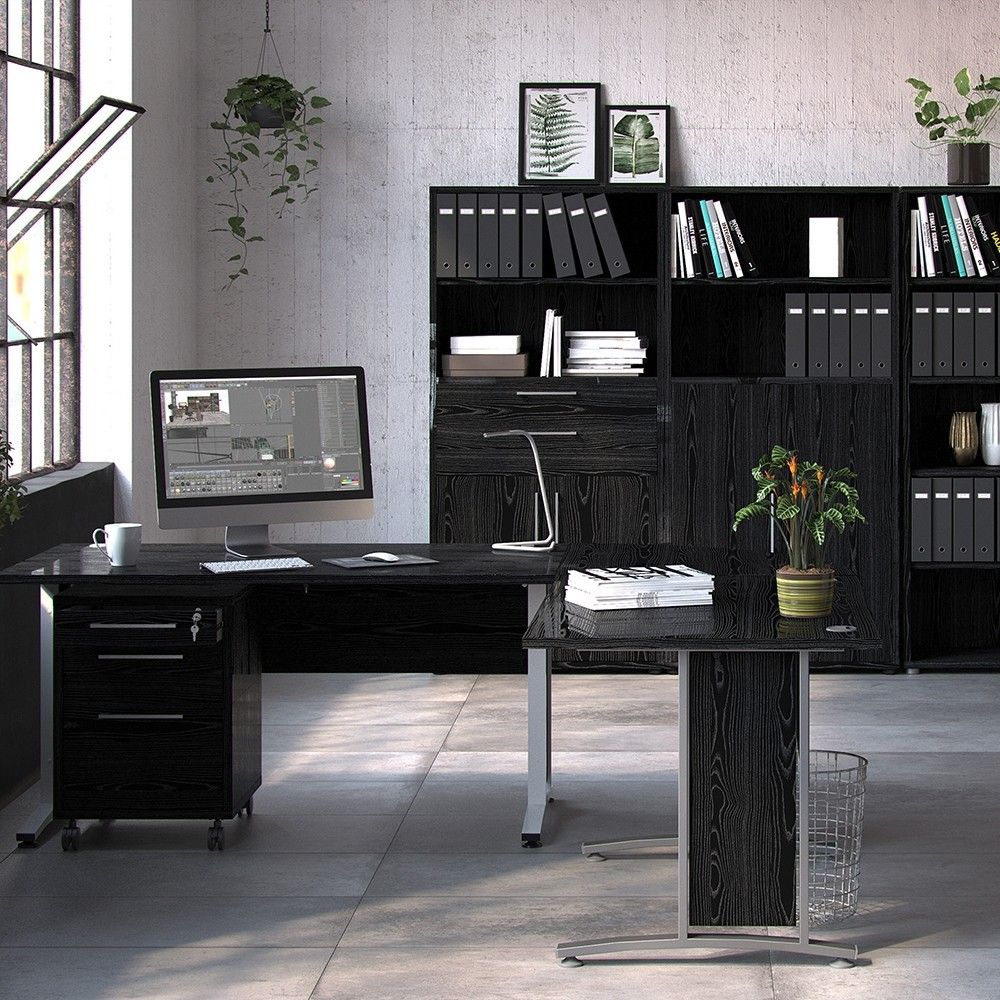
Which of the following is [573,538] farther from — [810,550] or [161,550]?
[810,550]

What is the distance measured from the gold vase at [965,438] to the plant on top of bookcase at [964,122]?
3.05ft

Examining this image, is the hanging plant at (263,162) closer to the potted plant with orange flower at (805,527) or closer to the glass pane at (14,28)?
the glass pane at (14,28)

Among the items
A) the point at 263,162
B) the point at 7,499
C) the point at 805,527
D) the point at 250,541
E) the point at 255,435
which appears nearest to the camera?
the point at 805,527

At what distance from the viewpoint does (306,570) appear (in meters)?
4.32

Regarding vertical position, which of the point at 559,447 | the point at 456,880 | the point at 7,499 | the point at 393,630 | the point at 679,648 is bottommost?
the point at 456,880

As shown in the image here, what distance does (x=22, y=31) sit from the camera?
5379 mm

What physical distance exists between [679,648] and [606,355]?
10.9ft

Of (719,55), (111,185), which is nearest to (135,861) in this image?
(111,185)

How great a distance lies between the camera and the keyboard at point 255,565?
434cm

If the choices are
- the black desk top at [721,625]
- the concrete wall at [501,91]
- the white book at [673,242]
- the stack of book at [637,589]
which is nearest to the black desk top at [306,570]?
the black desk top at [721,625]

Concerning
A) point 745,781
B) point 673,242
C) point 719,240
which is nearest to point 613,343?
point 673,242

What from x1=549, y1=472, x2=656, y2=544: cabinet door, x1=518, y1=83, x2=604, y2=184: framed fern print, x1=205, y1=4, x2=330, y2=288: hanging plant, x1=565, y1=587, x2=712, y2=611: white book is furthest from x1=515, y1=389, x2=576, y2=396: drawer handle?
x1=565, y1=587, x2=712, y2=611: white book

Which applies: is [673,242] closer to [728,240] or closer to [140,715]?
[728,240]

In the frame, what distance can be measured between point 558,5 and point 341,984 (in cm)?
462
